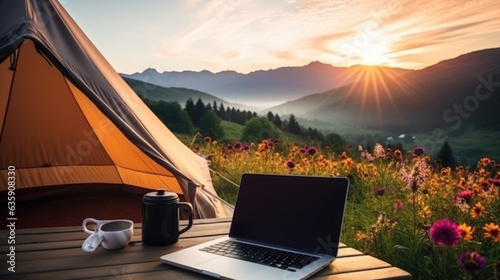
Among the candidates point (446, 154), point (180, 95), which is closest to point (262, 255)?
point (446, 154)

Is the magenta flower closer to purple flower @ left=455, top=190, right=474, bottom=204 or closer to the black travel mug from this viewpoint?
purple flower @ left=455, top=190, right=474, bottom=204

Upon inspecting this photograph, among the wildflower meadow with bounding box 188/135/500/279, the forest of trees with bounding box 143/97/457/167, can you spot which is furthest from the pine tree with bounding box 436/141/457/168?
the forest of trees with bounding box 143/97/457/167

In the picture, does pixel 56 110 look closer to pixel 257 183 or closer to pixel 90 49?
pixel 90 49

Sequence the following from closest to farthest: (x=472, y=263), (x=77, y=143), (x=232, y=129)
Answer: (x=472, y=263), (x=77, y=143), (x=232, y=129)

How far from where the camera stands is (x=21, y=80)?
11.1 feet

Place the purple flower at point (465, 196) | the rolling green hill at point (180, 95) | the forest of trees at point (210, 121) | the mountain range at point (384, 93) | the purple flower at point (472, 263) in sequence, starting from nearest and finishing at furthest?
the purple flower at point (472, 263)
the purple flower at point (465, 196)
the mountain range at point (384, 93)
the forest of trees at point (210, 121)
the rolling green hill at point (180, 95)

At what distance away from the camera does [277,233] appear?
121 cm

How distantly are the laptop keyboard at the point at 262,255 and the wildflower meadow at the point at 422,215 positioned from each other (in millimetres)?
393

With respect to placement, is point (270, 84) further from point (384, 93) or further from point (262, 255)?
point (262, 255)

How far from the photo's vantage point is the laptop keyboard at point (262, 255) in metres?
1.04

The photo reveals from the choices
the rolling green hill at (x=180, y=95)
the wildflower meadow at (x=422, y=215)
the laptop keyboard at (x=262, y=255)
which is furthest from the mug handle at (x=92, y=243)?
the rolling green hill at (x=180, y=95)

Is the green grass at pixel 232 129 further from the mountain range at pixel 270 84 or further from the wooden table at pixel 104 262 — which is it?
the wooden table at pixel 104 262

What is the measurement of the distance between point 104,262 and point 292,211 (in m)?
0.57

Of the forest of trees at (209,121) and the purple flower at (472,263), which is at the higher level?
the forest of trees at (209,121)
